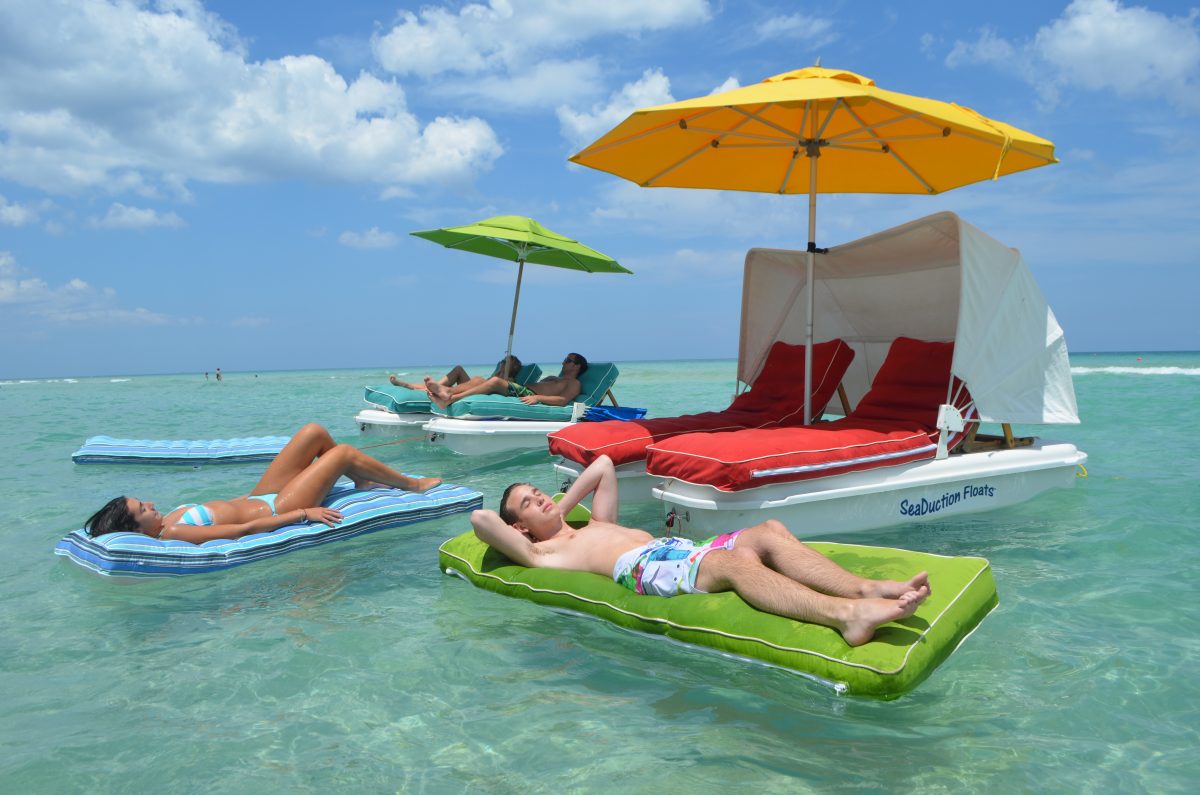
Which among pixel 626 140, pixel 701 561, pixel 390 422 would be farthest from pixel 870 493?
pixel 390 422

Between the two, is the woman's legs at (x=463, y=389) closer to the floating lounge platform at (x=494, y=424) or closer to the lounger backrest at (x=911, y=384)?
the floating lounge platform at (x=494, y=424)

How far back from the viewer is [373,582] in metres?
5.48

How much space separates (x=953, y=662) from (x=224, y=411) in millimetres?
23333

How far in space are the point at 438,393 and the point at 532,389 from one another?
Result: 1.47 m

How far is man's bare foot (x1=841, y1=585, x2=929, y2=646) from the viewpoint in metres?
3.25

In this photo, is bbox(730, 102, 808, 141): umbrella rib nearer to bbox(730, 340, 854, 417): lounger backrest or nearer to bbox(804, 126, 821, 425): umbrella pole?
bbox(804, 126, 821, 425): umbrella pole

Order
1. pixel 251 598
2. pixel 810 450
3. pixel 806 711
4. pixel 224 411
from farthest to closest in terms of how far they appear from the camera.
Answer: pixel 224 411
pixel 810 450
pixel 251 598
pixel 806 711

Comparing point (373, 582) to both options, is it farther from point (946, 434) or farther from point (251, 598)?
point (946, 434)

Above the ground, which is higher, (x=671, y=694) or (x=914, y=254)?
(x=914, y=254)

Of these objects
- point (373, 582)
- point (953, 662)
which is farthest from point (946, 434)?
point (373, 582)

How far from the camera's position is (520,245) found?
12766 millimetres

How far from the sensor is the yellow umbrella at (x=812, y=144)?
19.7ft

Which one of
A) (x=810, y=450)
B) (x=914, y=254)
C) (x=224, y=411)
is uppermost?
(x=914, y=254)

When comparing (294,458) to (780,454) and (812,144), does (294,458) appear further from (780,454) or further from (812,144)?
(812,144)
